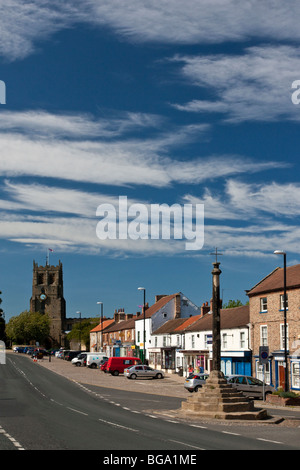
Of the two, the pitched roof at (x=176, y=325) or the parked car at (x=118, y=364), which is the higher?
the pitched roof at (x=176, y=325)

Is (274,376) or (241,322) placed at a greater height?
(241,322)

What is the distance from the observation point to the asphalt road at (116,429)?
17750 millimetres

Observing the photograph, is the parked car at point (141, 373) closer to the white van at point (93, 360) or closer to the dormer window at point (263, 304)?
the dormer window at point (263, 304)

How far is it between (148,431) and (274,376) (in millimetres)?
27121

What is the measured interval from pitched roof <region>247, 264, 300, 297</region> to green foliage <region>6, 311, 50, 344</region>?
115145mm

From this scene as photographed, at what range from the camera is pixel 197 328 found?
62844 mm

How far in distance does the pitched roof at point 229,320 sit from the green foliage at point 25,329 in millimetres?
99614

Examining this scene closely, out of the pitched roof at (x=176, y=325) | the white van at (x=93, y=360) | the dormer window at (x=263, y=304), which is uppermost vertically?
the dormer window at (x=263, y=304)

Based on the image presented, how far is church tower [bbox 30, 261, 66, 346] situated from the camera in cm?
18938


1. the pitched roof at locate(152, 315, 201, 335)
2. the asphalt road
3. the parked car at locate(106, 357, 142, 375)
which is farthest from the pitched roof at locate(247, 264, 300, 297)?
the parked car at locate(106, 357, 142, 375)

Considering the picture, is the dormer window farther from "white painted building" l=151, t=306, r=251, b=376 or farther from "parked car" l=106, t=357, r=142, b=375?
"parked car" l=106, t=357, r=142, b=375

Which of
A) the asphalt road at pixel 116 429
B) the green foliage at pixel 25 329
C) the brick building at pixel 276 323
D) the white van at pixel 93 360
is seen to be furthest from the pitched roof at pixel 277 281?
the green foliage at pixel 25 329

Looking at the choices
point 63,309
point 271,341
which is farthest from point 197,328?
point 63,309

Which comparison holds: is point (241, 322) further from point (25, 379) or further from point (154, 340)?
point (154, 340)
